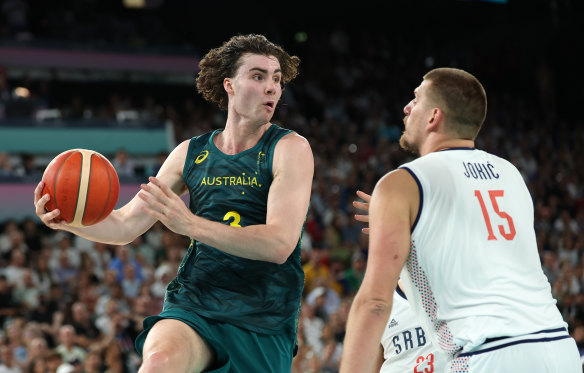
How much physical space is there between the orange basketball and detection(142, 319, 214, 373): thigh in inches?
29.9

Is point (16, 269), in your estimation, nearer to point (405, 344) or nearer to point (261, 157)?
point (261, 157)

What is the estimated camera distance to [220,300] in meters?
4.24

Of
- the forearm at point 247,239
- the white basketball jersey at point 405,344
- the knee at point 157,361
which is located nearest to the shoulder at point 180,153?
the forearm at point 247,239

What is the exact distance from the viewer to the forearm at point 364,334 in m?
2.86

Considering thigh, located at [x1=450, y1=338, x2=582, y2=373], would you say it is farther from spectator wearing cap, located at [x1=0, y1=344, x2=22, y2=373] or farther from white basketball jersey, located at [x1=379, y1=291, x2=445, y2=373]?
spectator wearing cap, located at [x1=0, y1=344, x2=22, y2=373]

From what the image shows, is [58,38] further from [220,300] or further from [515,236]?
[515,236]

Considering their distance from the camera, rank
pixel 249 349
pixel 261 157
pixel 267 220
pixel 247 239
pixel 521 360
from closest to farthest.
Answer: pixel 521 360 < pixel 247 239 < pixel 267 220 < pixel 249 349 < pixel 261 157

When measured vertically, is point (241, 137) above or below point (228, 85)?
below

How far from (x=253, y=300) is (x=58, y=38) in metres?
17.3

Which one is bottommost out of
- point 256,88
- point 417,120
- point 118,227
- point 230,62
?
point 118,227

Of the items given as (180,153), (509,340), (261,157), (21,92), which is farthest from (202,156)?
(21,92)

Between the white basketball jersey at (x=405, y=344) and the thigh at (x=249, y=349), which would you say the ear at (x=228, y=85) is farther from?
the white basketball jersey at (x=405, y=344)

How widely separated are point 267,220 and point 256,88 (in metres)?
0.89

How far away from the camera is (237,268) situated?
4266mm
